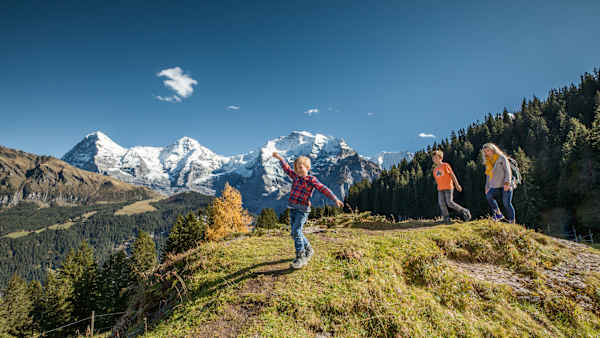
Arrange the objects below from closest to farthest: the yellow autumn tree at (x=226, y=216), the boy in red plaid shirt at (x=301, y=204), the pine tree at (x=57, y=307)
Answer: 1. the boy in red plaid shirt at (x=301, y=204)
2. the pine tree at (x=57, y=307)
3. the yellow autumn tree at (x=226, y=216)

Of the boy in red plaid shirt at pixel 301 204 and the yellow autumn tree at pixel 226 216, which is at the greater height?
the boy in red plaid shirt at pixel 301 204

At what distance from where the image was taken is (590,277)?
7.18 meters

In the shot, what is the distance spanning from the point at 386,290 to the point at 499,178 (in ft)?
25.8

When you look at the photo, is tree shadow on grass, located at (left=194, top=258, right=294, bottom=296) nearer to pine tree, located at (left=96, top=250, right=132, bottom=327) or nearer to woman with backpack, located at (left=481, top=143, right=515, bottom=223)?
woman with backpack, located at (left=481, top=143, right=515, bottom=223)

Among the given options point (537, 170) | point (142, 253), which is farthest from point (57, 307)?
point (537, 170)

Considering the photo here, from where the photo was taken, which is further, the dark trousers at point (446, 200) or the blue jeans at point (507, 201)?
the dark trousers at point (446, 200)

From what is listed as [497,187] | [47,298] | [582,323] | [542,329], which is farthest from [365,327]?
[47,298]

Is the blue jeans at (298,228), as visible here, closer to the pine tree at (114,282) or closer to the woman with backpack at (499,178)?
the woman with backpack at (499,178)

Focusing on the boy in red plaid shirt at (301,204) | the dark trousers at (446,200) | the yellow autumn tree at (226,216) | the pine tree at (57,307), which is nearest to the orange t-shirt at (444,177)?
the dark trousers at (446,200)

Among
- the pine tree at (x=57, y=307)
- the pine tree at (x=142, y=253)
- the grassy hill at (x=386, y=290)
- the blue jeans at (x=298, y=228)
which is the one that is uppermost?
the blue jeans at (x=298, y=228)

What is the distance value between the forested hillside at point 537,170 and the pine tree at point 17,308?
57.5 m

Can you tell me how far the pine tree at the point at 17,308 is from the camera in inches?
1282

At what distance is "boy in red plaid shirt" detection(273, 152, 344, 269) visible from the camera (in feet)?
22.6

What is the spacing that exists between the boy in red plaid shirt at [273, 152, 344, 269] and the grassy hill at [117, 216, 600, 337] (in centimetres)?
34
